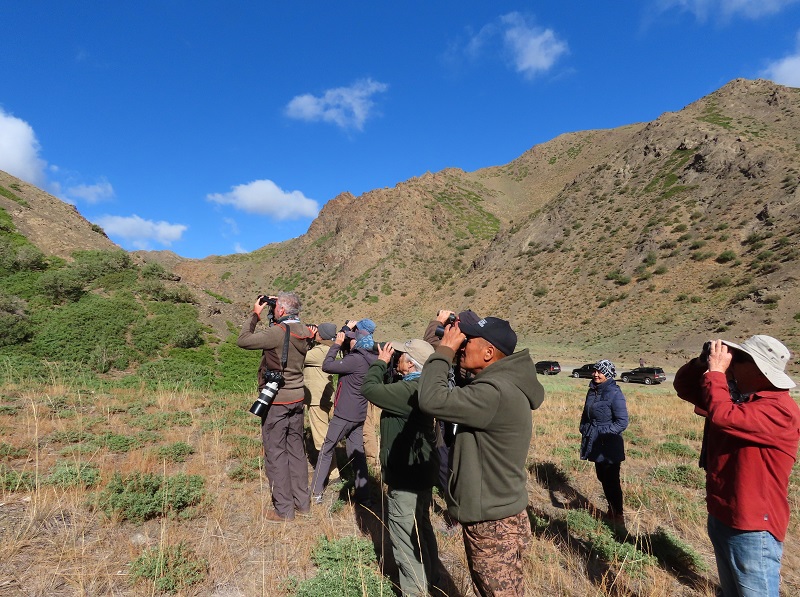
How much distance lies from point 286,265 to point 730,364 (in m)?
78.4

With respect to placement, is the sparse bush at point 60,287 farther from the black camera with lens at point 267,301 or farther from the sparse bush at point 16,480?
the black camera with lens at point 267,301

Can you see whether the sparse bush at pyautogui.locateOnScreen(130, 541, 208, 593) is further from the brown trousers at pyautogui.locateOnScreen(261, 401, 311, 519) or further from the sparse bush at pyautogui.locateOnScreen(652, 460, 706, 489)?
the sparse bush at pyautogui.locateOnScreen(652, 460, 706, 489)

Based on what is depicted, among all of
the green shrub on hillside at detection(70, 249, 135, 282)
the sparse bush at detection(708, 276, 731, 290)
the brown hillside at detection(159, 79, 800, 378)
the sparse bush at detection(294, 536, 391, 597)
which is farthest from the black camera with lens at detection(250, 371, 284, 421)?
the sparse bush at detection(708, 276, 731, 290)

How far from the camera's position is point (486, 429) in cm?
227

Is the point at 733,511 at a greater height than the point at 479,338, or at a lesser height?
lesser

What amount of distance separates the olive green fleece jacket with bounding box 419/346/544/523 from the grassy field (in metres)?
1.46

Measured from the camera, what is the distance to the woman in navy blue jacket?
4.73 m

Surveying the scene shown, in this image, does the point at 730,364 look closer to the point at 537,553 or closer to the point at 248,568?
the point at 537,553

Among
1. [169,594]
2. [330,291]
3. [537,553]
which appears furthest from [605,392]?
[330,291]

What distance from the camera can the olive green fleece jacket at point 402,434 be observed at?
3.15 meters

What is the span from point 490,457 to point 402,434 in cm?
113

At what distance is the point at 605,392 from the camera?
199 inches

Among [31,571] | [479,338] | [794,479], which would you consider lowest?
[794,479]

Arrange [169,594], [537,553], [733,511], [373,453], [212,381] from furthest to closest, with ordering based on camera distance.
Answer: [212,381]
[373,453]
[537,553]
[169,594]
[733,511]
